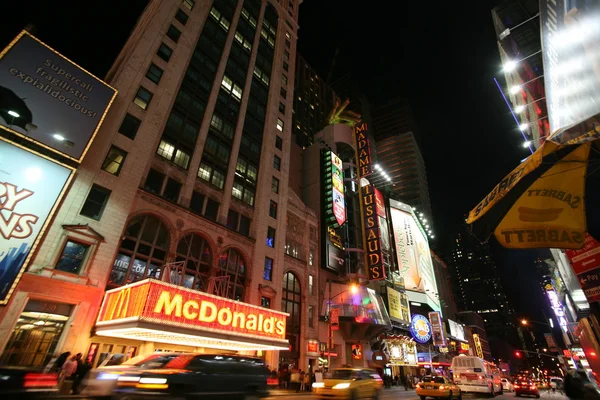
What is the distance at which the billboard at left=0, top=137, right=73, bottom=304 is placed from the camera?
15000mm

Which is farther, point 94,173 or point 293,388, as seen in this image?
point 293,388

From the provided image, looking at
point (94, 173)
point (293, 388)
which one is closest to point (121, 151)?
point (94, 173)

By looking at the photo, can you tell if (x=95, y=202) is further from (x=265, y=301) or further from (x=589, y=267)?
(x=589, y=267)

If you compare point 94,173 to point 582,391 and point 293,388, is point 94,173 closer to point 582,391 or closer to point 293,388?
point 293,388

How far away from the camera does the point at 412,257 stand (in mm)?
58281

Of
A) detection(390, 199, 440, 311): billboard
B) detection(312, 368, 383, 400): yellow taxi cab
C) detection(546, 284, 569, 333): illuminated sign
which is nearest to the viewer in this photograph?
detection(312, 368, 383, 400): yellow taxi cab

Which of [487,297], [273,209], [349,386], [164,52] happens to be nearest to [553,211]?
[349,386]

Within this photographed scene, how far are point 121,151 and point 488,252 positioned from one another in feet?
744

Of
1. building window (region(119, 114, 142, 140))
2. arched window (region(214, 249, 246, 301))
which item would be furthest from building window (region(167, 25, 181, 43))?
arched window (region(214, 249, 246, 301))

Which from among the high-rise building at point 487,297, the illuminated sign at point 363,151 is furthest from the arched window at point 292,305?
the high-rise building at point 487,297

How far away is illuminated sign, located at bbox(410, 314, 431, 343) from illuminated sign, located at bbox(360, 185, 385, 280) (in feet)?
50.7

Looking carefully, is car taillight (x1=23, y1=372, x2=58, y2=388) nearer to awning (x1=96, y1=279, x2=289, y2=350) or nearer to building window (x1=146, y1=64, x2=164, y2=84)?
awning (x1=96, y1=279, x2=289, y2=350)

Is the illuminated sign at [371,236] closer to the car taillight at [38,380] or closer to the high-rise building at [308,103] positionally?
the high-rise building at [308,103]

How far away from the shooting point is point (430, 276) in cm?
6450
